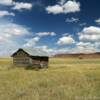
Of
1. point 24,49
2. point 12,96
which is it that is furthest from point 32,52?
point 12,96

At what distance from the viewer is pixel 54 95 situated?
37.9 feet

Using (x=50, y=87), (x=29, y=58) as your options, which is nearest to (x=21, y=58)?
(x=29, y=58)

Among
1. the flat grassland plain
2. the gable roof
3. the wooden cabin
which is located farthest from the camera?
the gable roof

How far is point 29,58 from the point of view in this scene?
141 ft

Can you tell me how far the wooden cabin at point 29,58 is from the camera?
4291 cm

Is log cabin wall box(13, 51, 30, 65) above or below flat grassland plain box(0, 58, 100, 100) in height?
above

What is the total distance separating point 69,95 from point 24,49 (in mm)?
33364

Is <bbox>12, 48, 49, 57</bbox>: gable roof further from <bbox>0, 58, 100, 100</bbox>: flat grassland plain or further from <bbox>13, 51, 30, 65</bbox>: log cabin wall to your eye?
<bbox>0, 58, 100, 100</bbox>: flat grassland plain

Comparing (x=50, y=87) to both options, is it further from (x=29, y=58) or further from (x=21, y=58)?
(x=21, y=58)

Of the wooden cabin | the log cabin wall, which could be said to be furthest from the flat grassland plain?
the log cabin wall

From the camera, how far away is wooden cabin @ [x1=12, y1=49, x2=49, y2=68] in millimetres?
42909

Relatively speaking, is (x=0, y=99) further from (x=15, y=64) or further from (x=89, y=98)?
(x=15, y=64)

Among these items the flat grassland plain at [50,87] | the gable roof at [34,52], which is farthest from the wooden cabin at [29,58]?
the flat grassland plain at [50,87]

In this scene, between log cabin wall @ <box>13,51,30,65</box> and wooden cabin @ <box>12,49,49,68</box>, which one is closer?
wooden cabin @ <box>12,49,49,68</box>
